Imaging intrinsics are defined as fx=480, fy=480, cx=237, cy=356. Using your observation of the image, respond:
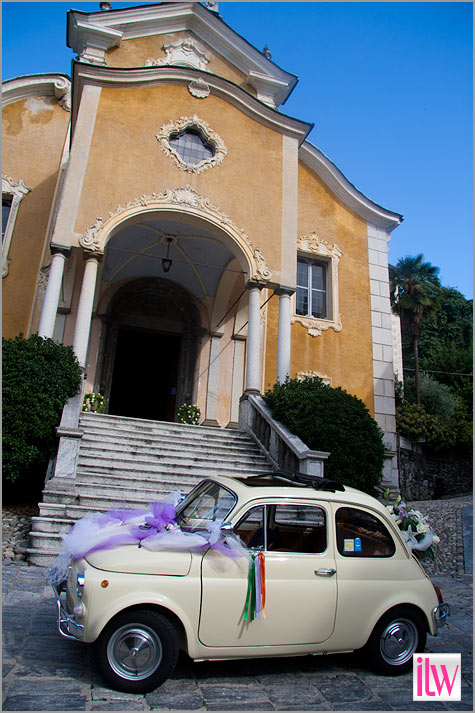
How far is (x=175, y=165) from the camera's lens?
40.2 feet

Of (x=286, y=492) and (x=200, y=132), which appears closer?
(x=286, y=492)

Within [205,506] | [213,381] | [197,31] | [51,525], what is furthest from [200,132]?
[205,506]

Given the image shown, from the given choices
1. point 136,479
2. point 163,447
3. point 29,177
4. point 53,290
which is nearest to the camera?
point 136,479

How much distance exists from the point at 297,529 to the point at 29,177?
14.5m

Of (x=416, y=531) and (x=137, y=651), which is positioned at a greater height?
(x=416, y=531)

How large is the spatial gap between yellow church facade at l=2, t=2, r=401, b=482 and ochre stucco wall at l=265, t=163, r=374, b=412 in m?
0.05

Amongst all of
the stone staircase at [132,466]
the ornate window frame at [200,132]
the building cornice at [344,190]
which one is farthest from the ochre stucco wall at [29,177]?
A: the building cornice at [344,190]

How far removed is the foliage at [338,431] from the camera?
8.97 metres

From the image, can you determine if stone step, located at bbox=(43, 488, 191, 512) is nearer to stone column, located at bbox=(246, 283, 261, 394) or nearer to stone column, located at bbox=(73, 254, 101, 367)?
stone column, located at bbox=(73, 254, 101, 367)

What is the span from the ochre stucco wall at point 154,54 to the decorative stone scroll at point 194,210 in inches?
237

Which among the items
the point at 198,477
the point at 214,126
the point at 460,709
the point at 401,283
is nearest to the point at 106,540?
the point at 460,709

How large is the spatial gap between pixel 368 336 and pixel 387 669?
40.9 ft

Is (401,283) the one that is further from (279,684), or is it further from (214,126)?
(279,684)

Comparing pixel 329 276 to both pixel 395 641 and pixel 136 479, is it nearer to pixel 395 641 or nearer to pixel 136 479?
pixel 136 479
